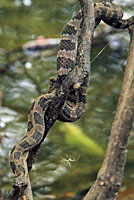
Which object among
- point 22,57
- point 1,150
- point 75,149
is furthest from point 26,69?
point 75,149

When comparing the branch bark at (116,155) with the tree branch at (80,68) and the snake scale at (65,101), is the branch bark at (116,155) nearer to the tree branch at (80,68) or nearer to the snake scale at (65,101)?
the tree branch at (80,68)

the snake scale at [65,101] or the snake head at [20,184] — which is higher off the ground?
the snake scale at [65,101]

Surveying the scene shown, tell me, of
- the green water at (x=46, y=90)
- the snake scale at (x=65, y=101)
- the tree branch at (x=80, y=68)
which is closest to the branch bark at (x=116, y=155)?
the tree branch at (x=80, y=68)

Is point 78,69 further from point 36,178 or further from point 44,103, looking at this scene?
point 36,178

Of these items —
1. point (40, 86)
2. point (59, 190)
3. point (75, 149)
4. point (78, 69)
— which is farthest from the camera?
point (40, 86)

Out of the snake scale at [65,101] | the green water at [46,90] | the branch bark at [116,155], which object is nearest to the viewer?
the branch bark at [116,155]

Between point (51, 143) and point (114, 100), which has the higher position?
point (114, 100)
